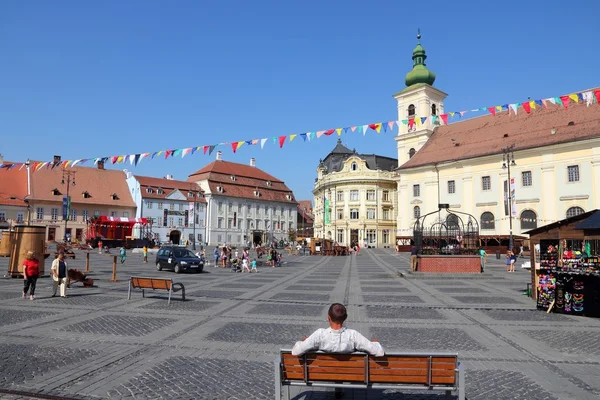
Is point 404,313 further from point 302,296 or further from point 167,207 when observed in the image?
point 167,207

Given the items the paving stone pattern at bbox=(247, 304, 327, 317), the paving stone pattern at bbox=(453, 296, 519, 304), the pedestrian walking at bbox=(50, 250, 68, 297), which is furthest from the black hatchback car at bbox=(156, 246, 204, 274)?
the paving stone pattern at bbox=(453, 296, 519, 304)

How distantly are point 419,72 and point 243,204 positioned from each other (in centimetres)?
3819

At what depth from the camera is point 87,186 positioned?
67.2m

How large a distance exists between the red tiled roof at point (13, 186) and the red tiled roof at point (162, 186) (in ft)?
52.1

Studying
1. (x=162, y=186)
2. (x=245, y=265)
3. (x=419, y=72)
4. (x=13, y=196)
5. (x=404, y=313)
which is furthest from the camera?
(x=162, y=186)

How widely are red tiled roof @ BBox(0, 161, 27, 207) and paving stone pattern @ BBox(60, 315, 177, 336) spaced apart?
195 ft

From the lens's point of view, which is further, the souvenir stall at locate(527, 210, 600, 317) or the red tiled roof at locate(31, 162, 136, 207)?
the red tiled roof at locate(31, 162, 136, 207)

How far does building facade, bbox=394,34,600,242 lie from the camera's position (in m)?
44.7

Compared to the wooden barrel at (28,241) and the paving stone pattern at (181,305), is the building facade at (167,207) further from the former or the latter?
the paving stone pattern at (181,305)

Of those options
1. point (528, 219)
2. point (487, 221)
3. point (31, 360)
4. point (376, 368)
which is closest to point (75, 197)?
point (487, 221)

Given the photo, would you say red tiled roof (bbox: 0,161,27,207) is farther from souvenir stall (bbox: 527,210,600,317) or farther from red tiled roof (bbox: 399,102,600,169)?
souvenir stall (bbox: 527,210,600,317)

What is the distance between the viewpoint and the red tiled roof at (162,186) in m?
70.2

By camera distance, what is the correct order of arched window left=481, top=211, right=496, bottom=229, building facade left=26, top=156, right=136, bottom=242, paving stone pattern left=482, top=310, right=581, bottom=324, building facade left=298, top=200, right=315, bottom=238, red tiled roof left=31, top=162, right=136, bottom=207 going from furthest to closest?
building facade left=298, top=200, right=315, bottom=238
red tiled roof left=31, top=162, right=136, bottom=207
building facade left=26, top=156, right=136, bottom=242
arched window left=481, top=211, right=496, bottom=229
paving stone pattern left=482, top=310, right=581, bottom=324

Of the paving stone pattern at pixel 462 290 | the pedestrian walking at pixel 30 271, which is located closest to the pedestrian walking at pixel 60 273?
the pedestrian walking at pixel 30 271
